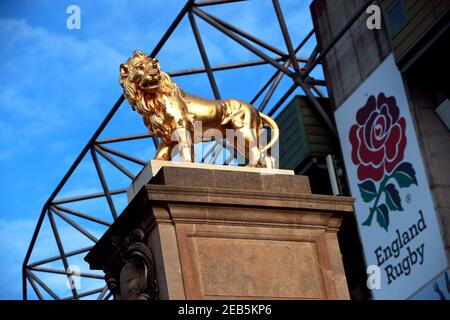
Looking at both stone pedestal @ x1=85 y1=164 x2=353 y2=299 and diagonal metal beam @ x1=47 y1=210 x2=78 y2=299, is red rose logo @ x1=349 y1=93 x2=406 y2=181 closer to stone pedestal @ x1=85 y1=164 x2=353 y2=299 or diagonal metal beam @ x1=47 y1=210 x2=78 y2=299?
stone pedestal @ x1=85 y1=164 x2=353 y2=299

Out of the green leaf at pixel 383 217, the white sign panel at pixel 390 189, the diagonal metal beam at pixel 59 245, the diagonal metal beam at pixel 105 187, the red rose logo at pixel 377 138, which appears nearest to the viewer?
the white sign panel at pixel 390 189

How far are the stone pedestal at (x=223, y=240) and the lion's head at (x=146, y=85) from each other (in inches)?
58.8

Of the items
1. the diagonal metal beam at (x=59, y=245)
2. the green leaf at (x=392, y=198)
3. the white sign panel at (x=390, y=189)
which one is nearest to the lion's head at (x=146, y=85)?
the white sign panel at (x=390, y=189)

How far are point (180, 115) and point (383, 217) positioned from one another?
18.8m

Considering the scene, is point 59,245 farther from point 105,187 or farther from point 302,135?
point 302,135

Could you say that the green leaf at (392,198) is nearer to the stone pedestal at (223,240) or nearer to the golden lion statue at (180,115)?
the golden lion statue at (180,115)

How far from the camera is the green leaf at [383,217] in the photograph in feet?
120

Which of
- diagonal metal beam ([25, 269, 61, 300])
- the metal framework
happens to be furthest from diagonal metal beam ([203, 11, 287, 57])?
diagonal metal beam ([25, 269, 61, 300])

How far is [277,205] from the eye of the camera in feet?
57.7

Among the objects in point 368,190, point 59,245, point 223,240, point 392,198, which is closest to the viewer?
point 223,240

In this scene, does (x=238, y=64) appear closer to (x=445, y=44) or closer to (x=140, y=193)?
(x=445, y=44)

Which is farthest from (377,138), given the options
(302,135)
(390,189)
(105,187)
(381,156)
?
(105,187)

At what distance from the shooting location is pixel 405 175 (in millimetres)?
35625
